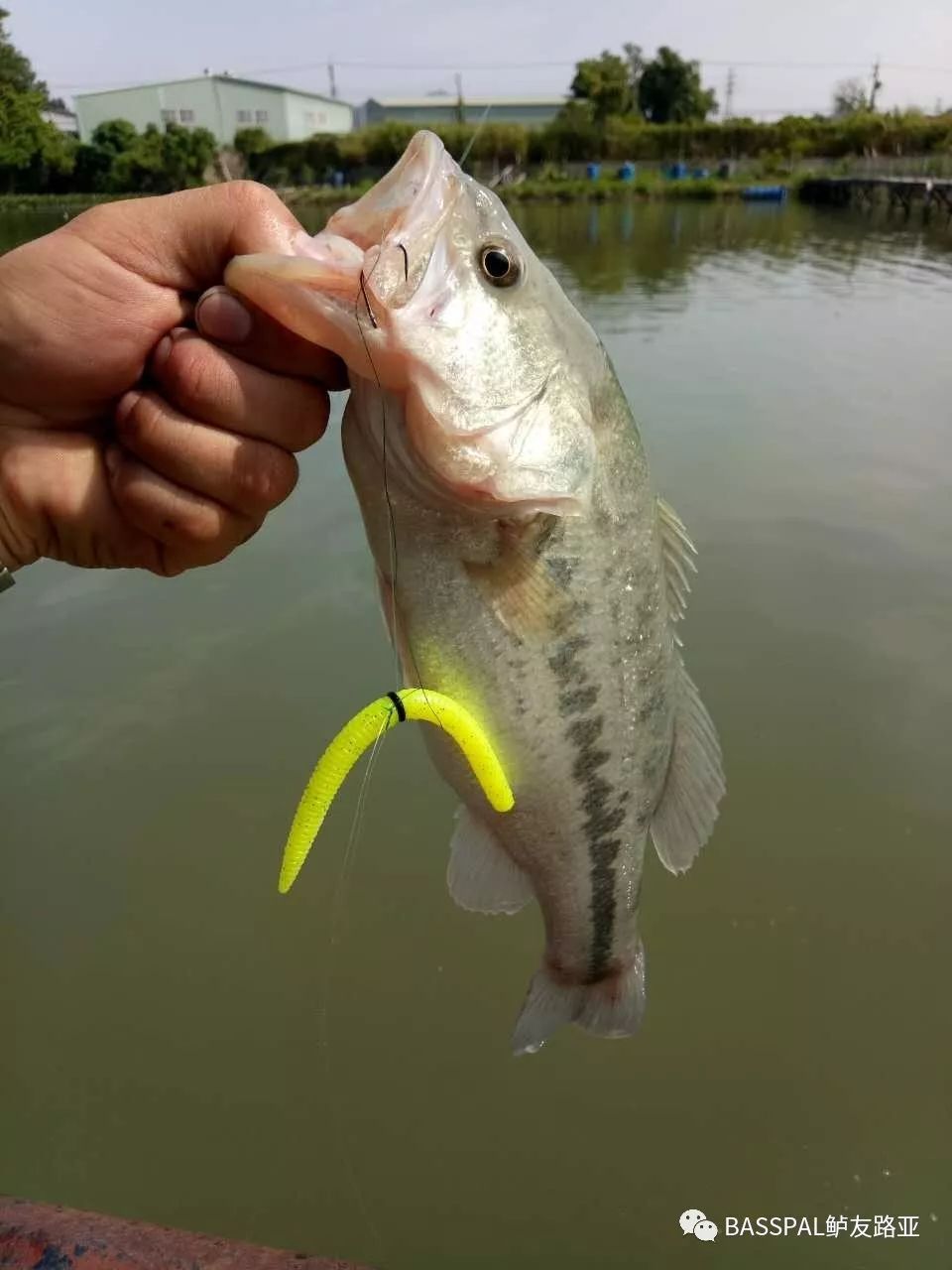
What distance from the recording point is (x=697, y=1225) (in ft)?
8.65

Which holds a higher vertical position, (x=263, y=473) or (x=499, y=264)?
(x=499, y=264)

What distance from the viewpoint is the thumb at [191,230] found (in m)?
1.48

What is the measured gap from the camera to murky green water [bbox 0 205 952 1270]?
271 centimetres

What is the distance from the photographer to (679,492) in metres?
7.01

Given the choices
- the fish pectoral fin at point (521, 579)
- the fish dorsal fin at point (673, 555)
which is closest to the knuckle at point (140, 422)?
the fish pectoral fin at point (521, 579)

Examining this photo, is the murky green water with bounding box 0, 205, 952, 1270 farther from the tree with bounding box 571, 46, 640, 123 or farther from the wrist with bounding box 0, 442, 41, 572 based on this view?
the tree with bounding box 571, 46, 640, 123

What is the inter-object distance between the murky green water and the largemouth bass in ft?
4.24

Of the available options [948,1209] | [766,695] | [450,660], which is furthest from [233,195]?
[766,695]

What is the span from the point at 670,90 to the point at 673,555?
70.7m

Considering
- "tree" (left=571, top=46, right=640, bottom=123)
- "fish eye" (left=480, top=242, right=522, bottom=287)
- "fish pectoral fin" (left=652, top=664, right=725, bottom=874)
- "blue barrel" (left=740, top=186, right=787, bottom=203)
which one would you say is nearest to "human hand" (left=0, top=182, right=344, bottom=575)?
"fish eye" (left=480, top=242, right=522, bottom=287)

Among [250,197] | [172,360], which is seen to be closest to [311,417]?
[172,360]

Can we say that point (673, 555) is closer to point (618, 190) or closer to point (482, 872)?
point (482, 872)

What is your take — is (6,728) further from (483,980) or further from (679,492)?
(679,492)

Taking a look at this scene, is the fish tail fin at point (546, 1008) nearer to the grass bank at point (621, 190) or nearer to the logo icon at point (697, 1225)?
the logo icon at point (697, 1225)
